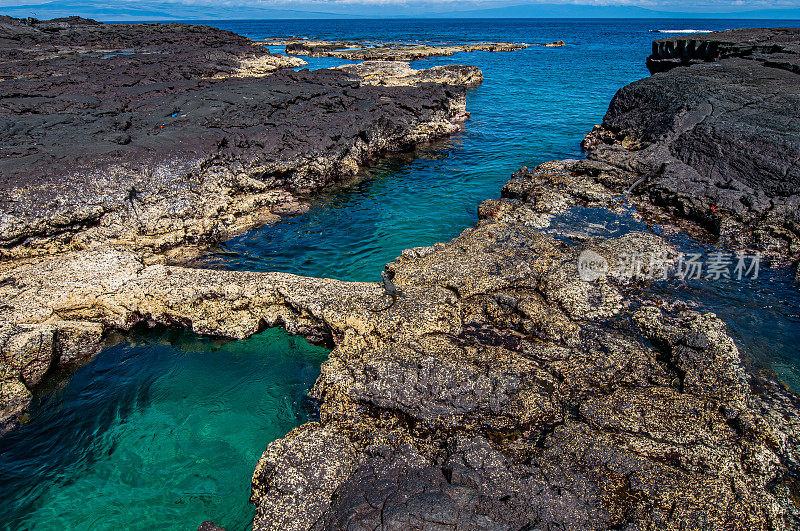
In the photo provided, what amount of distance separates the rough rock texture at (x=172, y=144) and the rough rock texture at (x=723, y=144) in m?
9.75

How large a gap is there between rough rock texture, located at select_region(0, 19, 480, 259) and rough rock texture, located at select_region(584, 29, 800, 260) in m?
9.75

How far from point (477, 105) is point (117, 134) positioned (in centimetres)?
2447

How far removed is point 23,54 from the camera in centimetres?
3644

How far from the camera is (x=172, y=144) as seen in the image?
15.7 m

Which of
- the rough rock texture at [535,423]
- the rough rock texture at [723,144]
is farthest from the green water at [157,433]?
the rough rock texture at [723,144]

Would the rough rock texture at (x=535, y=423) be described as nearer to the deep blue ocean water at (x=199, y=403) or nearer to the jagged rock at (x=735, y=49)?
the deep blue ocean water at (x=199, y=403)

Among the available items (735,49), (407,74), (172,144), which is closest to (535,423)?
(172,144)

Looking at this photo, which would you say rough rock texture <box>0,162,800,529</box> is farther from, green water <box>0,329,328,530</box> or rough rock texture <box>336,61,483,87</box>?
rough rock texture <box>336,61,483,87</box>

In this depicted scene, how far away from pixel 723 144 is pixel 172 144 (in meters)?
18.7

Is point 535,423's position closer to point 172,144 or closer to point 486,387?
point 486,387

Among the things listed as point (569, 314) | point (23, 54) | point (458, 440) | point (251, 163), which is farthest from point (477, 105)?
point (23, 54)

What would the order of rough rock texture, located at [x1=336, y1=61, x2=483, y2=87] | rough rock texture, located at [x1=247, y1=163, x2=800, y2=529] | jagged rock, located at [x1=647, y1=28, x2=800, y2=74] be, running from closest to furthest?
rough rock texture, located at [x1=247, y1=163, x2=800, y2=529], jagged rock, located at [x1=647, y1=28, x2=800, y2=74], rough rock texture, located at [x1=336, y1=61, x2=483, y2=87]

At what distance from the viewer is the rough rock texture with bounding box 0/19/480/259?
1264cm

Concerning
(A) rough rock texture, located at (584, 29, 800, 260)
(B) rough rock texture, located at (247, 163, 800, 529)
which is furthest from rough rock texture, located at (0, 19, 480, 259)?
(A) rough rock texture, located at (584, 29, 800, 260)
